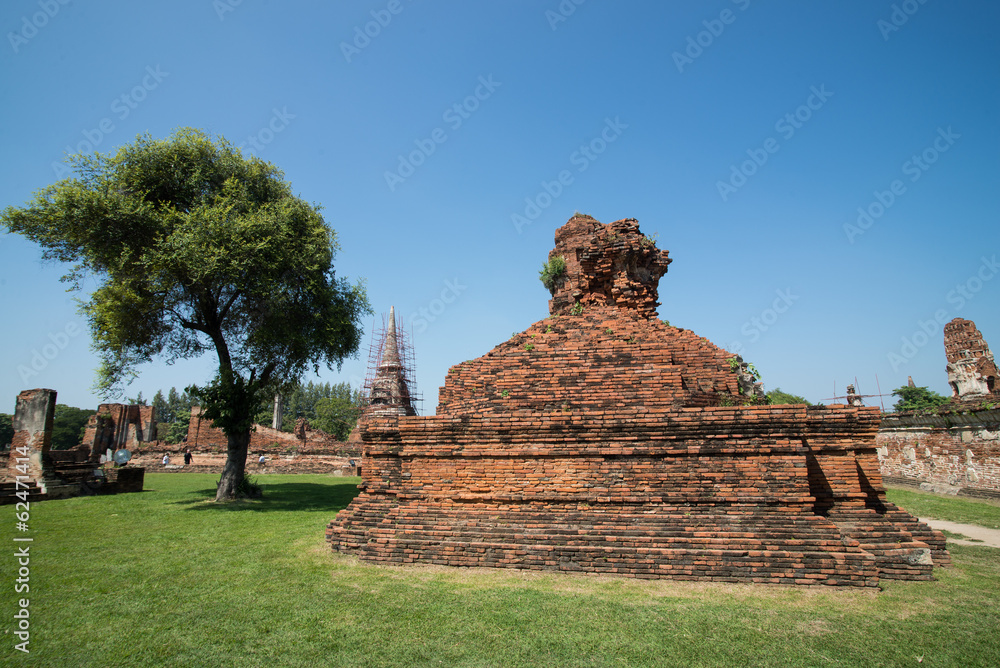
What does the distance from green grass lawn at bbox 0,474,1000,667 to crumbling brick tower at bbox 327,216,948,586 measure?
31 centimetres

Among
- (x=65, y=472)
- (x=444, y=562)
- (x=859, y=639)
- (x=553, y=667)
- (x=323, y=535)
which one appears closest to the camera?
(x=553, y=667)

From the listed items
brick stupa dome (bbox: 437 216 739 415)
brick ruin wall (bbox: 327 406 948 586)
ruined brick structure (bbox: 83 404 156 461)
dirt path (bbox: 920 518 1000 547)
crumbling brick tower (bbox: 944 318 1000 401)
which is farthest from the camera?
ruined brick structure (bbox: 83 404 156 461)

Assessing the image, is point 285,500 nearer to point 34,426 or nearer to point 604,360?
point 34,426

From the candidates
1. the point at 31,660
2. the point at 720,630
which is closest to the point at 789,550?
the point at 720,630

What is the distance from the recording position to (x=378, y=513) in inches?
279

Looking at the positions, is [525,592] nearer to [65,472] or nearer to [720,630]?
[720,630]

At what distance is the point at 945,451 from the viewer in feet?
50.1

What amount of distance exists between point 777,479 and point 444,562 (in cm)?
418

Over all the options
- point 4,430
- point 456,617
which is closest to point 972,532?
point 456,617

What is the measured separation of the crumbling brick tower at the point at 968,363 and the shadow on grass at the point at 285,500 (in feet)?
70.7

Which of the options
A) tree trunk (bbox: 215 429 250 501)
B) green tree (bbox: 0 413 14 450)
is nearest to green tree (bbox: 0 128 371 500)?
tree trunk (bbox: 215 429 250 501)

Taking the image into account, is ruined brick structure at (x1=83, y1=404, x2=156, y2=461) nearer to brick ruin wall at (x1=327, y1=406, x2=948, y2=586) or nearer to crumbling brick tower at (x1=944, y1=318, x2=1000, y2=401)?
brick ruin wall at (x1=327, y1=406, x2=948, y2=586)

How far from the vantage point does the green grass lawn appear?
3.85 m

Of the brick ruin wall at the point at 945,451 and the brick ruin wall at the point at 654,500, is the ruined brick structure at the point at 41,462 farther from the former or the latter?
the brick ruin wall at the point at 945,451
